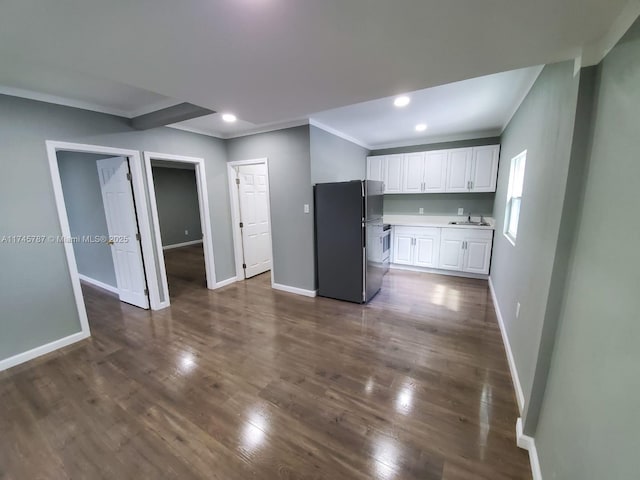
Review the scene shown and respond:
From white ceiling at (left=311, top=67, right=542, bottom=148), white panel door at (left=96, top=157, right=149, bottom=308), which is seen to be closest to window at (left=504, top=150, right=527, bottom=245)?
white ceiling at (left=311, top=67, right=542, bottom=148)

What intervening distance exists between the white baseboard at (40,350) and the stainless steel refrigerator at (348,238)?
2965 mm

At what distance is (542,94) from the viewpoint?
1861 millimetres

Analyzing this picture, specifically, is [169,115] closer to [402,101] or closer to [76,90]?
[76,90]

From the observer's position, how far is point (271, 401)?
74.0 inches

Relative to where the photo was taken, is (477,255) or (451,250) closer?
(477,255)

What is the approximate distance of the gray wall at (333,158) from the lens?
3.57m

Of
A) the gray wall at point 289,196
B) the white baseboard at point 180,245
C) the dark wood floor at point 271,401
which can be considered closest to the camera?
the dark wood floor at point 271,401

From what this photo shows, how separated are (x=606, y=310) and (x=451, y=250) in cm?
377

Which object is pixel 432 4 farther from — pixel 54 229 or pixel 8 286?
pixel 8 286

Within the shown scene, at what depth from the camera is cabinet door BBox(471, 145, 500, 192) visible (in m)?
4.15

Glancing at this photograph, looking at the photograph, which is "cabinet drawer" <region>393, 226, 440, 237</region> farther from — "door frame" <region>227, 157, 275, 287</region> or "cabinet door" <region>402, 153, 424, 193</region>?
"door frame" <region>227, 157, 275, 287</region>

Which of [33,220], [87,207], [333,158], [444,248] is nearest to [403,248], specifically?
[444,248]

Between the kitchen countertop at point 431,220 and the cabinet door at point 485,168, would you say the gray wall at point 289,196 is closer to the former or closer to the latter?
the kitchen countertop at point 431,220

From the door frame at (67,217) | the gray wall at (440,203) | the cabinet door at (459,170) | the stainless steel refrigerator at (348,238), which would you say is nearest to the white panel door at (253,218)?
the stainless steel refrigerator at (348,238)
